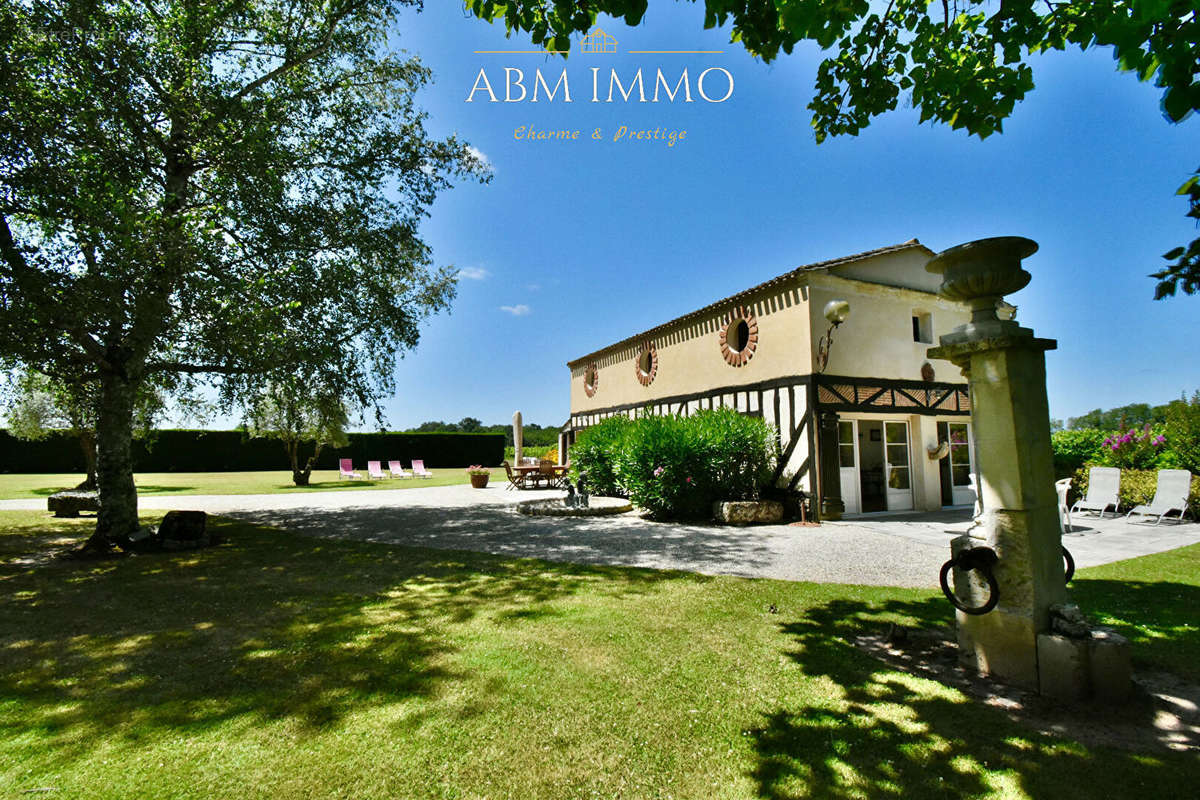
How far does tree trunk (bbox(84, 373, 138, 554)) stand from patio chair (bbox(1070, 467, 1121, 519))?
15.1m

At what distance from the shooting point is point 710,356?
39.0 ft

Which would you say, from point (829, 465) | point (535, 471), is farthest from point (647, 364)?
point (829, 465)

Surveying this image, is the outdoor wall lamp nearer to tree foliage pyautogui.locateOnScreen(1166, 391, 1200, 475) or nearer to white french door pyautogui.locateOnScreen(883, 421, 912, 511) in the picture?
white french door pyautogui.locateOnScreen(883, 421, 912, 511)

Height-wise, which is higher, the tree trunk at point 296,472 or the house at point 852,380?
the house at point 852,380

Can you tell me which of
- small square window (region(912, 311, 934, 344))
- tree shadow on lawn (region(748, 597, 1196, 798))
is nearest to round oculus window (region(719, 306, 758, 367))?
small square window (region(912, 311, 934, 344))

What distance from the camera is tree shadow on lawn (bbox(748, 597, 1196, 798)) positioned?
2053 mm

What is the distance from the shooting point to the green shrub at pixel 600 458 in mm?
12812

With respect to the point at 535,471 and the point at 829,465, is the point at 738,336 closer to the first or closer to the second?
the point at 829,465

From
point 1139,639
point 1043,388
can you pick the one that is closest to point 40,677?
point 1043,388

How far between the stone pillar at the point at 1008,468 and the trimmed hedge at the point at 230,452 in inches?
924

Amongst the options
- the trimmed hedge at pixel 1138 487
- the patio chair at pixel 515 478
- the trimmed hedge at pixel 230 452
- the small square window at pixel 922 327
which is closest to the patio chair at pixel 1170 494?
the trimmed hedge at pixel 1138 487

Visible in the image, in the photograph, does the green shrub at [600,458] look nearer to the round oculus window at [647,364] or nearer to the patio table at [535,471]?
the round oculus window at [647,364]

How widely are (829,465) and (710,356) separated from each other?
3.73 meters

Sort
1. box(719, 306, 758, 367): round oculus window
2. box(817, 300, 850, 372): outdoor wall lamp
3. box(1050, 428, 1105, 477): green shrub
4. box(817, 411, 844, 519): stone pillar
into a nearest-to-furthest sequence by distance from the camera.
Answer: box(817, 300, 850, 372): outdoor wall lamp
box(817, 411, 844, 519): stone pillar
box(719, 306, 758, 367): round oculus window
box(1050, 428, 1105, 477): green shrub
